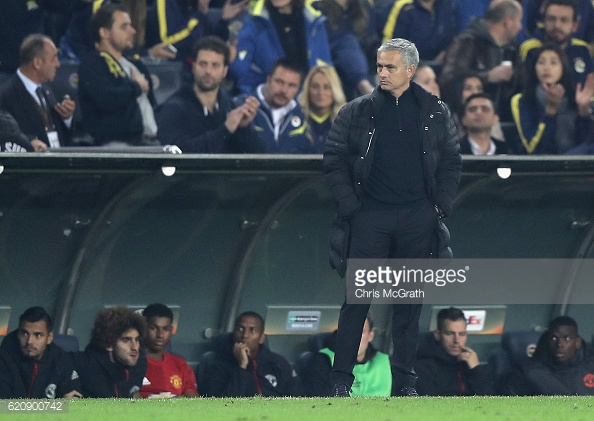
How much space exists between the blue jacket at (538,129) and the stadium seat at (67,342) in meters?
2.96

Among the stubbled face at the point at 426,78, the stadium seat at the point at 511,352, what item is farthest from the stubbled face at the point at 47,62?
the stadium seat at the point at 511,352

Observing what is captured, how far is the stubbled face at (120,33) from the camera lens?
7375 mm

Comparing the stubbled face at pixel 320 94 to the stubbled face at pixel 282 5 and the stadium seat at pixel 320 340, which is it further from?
the stadium seat at pixel 320 340

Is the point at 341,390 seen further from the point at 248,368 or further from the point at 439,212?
the point at 248,368

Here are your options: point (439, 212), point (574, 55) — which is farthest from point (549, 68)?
point (439, 212)

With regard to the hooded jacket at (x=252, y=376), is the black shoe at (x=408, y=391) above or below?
below

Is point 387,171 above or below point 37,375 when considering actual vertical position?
above

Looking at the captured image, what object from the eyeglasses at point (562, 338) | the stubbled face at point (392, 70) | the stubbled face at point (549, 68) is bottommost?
the eyeglasses at point (562, 338)

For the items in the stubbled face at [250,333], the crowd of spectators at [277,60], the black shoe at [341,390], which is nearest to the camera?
the black shoe at [341,390]

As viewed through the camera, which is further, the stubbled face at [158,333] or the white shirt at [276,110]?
the stubbled face at [158,333]

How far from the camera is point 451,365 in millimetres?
8312

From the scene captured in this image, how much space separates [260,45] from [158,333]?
1.87 metres

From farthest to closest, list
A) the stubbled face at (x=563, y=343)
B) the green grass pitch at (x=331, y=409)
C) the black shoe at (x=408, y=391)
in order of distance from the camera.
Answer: the stubbled face at (x=563, y=343)
the black shoe at (x=408, y=391)
the green grass pitch at (x=331, y=409)

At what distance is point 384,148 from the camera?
6051mm
